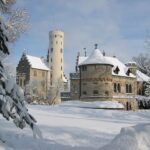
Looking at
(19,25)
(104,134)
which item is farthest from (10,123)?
(19,25)

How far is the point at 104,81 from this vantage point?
66.2 meters

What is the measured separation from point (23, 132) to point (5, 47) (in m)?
6.50

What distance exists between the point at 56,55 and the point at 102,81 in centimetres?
3972

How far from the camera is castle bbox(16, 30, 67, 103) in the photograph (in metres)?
89.2

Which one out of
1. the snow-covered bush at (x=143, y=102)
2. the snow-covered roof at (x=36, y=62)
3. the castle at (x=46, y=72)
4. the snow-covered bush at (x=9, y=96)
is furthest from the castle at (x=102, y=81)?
the snow-covered bush at (x=9, y=96)

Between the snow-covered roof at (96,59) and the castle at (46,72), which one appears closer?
the snow-covered roof at (96,59)

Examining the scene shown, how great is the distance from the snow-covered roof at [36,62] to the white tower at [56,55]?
315cm

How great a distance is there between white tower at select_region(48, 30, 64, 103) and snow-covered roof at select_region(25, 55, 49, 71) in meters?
3.15

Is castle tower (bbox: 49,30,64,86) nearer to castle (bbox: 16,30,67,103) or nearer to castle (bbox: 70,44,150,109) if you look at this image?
castle (bbox: 16,30,67,103)

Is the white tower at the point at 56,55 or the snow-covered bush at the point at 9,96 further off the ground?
the white tower at the point at 56,55

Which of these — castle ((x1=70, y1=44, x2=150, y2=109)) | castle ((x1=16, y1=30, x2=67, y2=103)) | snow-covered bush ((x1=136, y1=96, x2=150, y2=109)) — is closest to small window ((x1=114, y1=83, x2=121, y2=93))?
castle ((x1=70, y1=44, x2=150, y2=109))

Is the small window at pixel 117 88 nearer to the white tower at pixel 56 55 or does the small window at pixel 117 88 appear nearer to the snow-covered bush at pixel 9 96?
the white tower at pixel 56 55

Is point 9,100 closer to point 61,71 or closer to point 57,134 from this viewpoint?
point 57,134

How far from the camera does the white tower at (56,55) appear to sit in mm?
103438
